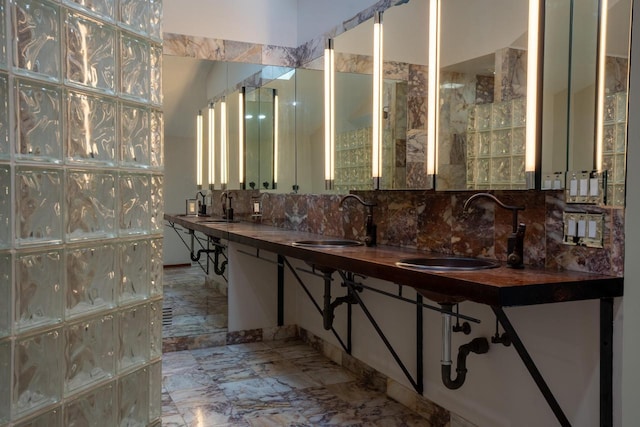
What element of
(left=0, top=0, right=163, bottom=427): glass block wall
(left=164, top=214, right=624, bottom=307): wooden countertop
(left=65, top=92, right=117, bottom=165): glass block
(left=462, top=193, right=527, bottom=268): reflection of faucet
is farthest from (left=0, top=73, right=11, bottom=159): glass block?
(left=462, top=193, right=527, bottom=268): reflection of faucet

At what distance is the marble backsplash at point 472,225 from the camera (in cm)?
170

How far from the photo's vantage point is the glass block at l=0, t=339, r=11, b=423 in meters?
1.00

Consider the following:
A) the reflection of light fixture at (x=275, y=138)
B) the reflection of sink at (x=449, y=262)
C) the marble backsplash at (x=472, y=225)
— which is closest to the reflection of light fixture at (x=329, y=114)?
the marble backsplash at (x=472, y=225)

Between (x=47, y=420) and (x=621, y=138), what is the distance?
170 cm

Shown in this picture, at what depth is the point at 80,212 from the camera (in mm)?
1170

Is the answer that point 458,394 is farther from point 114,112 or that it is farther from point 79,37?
point 79,37

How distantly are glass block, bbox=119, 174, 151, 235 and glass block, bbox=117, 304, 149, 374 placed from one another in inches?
7.8

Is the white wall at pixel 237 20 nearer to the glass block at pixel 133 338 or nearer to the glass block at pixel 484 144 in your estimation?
the glass block at pixel 484 144

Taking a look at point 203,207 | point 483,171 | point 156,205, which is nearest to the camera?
point 156,205

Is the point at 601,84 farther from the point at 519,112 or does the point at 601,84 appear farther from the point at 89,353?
the point at 89,353

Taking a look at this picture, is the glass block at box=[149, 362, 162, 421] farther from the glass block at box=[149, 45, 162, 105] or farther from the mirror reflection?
the mirror reflection

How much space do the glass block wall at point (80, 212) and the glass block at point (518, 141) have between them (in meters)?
1.26

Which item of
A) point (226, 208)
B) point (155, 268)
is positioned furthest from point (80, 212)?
point (226, 208)

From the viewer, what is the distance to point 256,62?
405 centimetres
